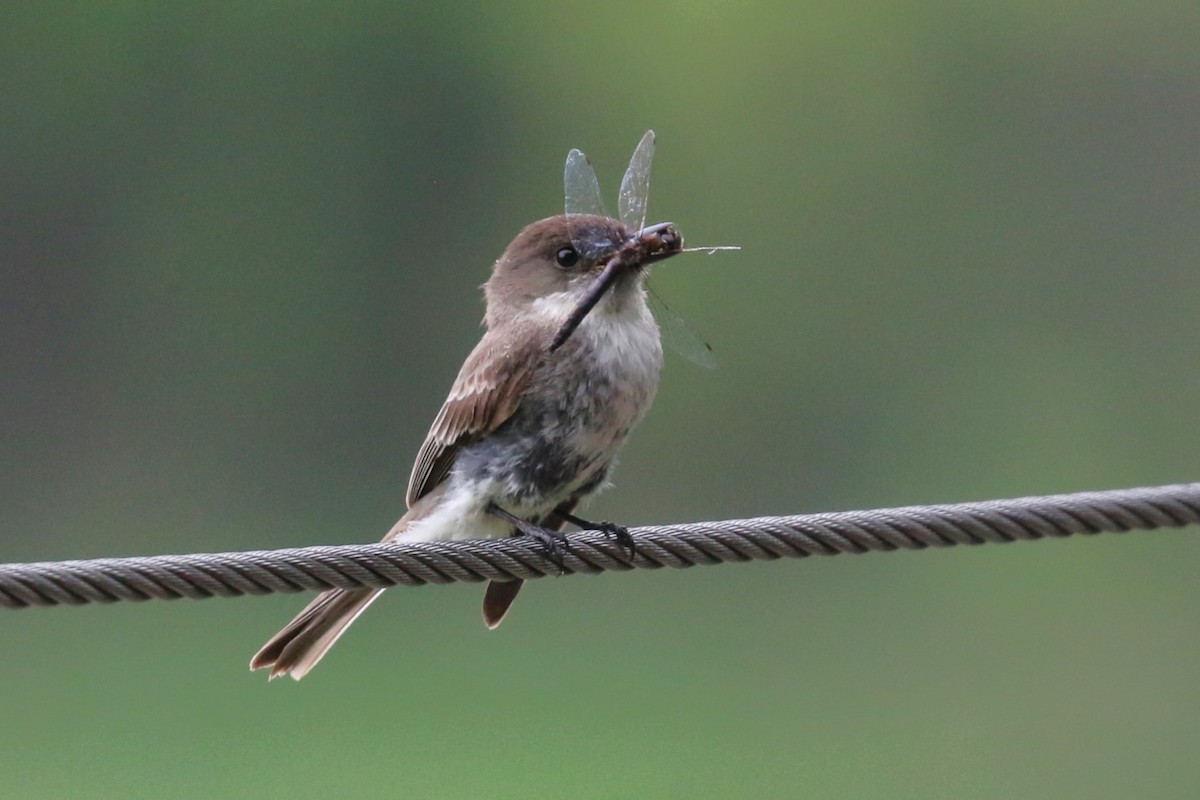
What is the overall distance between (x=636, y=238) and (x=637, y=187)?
14 centimetres

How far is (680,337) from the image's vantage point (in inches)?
184

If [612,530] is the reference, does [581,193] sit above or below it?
above

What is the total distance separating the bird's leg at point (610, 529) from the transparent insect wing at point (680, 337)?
499mm

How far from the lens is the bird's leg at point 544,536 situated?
4246 millimetres

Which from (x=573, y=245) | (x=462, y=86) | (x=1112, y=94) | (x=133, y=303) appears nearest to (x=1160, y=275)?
(x=1112, y=94)

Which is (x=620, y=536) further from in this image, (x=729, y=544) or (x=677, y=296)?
(x=677, y=296)

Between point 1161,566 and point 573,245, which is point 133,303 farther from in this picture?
point 573,245

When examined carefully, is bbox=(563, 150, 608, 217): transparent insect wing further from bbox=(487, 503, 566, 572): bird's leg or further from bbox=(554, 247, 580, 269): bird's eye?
bbox=(487, 503, 566, 572): bird's leg

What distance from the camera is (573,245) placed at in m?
4.89

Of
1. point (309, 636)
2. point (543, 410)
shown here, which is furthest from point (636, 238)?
point (309, 636)

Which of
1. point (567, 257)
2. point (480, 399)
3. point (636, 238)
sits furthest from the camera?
point (567, 257)

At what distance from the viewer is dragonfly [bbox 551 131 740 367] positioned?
462cm

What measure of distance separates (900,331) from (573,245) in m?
12.1

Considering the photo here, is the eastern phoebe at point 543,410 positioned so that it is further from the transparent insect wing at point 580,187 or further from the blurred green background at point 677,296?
the blurred green background at point 677,296
